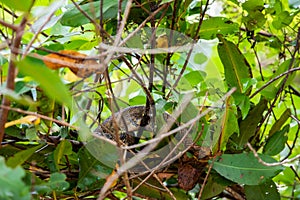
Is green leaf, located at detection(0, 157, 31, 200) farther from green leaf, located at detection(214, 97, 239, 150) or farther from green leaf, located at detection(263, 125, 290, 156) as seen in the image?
green leaf, located at detection(263, 125, 290, 156)

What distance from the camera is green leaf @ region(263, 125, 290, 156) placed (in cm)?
73

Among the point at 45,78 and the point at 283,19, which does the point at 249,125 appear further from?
the point at 45,78

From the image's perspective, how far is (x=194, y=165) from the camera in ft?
2.21

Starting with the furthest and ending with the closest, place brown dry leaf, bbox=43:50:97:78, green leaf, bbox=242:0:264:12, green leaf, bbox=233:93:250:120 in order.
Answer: green leaf, bbox=242:0:264:12 → green leaf, bbox=233:93:250:120 → brown dry leaf, bbox=43:50:97:78

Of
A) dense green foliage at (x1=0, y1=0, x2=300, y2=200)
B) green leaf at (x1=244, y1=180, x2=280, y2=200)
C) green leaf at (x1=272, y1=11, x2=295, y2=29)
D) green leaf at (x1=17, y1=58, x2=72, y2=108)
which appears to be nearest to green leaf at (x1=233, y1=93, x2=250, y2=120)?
dense green foliage at (x1=0, y1=0, x2=300, y2=200)

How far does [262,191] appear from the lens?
2.30 ft

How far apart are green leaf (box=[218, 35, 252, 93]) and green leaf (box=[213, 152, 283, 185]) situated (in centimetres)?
13

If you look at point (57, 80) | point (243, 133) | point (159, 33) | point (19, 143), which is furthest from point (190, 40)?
point (57, 80)

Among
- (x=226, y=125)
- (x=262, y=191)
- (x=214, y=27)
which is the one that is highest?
(x=214, y=27)

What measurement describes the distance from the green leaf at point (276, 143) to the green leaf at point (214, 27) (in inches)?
7.0

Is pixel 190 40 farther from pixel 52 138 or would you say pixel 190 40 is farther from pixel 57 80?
pixel 57 80

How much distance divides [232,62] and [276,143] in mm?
143

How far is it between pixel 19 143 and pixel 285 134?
0.43 metres

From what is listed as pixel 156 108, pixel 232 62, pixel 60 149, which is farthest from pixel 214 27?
pixel 60 149
